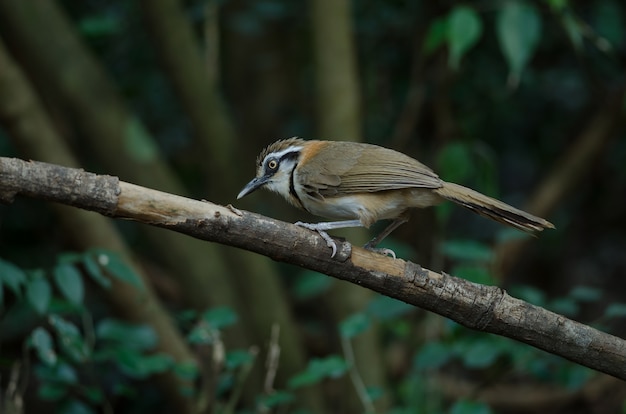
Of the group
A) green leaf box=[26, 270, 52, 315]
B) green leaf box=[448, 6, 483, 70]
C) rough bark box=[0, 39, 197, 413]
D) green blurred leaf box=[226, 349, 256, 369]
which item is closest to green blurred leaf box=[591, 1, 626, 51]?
green leaf box=[448, 6, 483, 70]

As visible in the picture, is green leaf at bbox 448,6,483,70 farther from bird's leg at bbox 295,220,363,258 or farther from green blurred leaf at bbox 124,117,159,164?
green blurred leaf at bbox 124,117,159,164

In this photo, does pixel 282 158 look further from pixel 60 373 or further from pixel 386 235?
pixel 60 373

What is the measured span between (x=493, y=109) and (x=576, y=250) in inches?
82.5

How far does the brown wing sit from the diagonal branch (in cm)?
75

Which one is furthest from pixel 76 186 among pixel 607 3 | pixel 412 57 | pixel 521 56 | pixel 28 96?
pixel 607 3

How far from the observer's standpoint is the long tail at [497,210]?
3227 millimetres

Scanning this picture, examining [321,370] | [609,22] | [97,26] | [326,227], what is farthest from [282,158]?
[609,22]

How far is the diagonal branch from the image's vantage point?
2.53m

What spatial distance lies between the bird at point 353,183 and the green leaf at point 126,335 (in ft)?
3.44

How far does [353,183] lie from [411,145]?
7.68 feet

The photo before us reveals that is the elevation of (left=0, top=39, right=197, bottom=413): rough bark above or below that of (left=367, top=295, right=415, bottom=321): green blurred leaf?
above

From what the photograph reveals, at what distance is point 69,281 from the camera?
3639 mm

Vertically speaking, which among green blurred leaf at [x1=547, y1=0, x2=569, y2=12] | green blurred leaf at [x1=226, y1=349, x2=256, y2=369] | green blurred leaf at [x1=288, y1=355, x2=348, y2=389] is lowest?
green blurred leaf at [x1=288, y1=355, x2=348, y2=389]

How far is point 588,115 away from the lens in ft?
22.6
